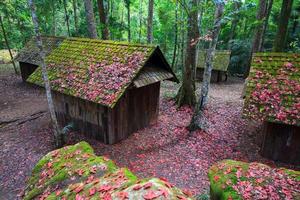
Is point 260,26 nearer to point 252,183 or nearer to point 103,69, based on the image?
point 103,69

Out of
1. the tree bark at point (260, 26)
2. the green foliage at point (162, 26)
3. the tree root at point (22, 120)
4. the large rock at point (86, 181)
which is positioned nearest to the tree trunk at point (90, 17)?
the green foliage at point (162, 26)

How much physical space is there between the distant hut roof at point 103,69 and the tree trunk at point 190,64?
193 centimetres

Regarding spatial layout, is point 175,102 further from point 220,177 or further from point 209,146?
point 220,177

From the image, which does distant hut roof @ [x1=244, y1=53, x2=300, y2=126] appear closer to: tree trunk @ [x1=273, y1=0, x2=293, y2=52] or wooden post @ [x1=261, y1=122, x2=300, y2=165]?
wooden post @ [x1=261, y1=122, x2=300, y2=165]

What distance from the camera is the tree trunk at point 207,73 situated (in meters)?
9.17

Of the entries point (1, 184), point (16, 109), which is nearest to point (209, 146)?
point (1, 184)

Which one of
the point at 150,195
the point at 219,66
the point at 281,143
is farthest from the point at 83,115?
the point at 219,66

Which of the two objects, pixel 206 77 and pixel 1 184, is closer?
pixel 1 184

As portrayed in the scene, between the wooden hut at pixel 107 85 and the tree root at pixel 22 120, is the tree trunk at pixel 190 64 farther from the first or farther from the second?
the tree root at pixel 22 120

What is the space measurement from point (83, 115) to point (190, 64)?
6.84 metres

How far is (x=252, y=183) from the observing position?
455 centimetres

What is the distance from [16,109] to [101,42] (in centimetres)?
784

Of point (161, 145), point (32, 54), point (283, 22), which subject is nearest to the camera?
point (161, 145)

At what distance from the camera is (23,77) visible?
2005cm
